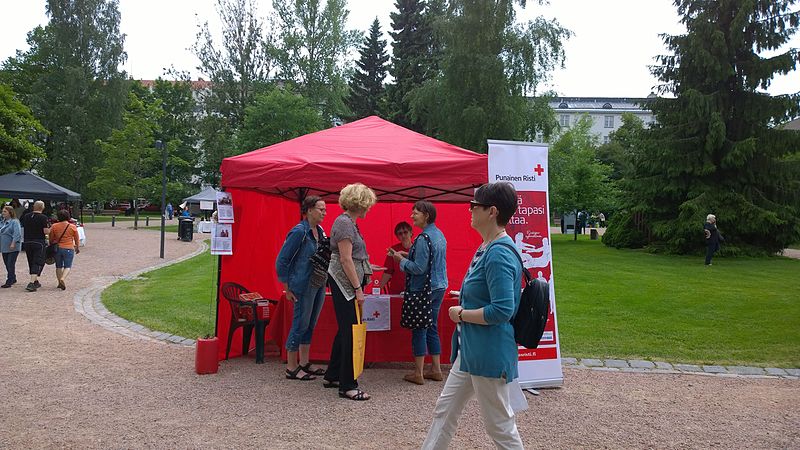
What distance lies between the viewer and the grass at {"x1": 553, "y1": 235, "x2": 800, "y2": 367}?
7.32m

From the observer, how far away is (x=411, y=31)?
39344mm

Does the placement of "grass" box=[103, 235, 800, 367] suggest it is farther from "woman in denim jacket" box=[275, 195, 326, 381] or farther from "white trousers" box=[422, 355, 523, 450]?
"white trousers" box=[422, 355, 523, 450]

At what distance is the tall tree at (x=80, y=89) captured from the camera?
41438mm

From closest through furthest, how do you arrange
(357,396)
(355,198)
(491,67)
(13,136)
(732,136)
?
(355,198) < (357,396) < (732,136) < (13,136) < (491,67)

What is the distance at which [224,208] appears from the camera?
6117 millimetres

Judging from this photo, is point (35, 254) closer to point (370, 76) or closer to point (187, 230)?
point (187, 230)

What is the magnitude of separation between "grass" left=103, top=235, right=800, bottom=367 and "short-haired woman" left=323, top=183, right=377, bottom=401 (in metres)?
3.30

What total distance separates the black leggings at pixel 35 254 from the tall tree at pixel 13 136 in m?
16.0

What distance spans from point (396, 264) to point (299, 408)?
1935 mm

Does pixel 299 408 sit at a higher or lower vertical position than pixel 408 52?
lower

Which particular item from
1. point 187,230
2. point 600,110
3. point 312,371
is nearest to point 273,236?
point 312,371

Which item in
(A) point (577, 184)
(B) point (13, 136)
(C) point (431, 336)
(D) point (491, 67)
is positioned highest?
(D) point (491, 67)

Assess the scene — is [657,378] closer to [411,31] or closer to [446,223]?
[446,223]

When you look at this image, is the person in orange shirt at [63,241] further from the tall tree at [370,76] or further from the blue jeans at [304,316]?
the tall tree at [370,76]
